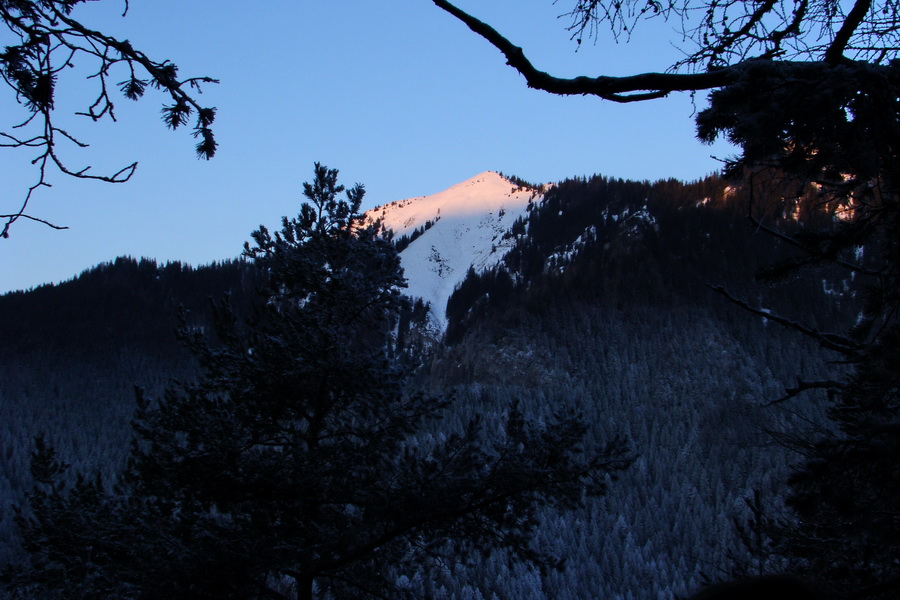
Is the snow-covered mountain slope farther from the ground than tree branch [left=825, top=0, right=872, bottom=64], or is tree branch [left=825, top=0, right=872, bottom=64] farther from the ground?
the snow-covered mountain slope

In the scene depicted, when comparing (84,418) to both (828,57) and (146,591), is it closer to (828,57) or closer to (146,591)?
(146,591)

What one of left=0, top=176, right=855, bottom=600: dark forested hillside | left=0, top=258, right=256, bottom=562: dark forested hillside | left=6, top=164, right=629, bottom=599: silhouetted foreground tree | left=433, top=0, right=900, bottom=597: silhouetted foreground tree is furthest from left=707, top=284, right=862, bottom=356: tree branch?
left=0, top=258, right=256, bottom=562: dark forested hillside

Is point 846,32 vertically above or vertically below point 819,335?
above

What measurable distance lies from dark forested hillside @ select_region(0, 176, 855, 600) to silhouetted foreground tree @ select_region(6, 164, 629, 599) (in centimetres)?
5240

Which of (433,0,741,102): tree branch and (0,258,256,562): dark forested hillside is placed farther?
(0,258,256,562): dark forested hillside

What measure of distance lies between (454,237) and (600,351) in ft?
228

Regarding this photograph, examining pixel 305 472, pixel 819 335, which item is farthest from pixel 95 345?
pixel 819 335

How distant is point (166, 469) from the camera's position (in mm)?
8320

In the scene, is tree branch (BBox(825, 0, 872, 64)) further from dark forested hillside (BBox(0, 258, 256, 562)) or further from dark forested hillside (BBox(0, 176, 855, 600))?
dark forested hillside (BBox(0, 258, 256, 562))

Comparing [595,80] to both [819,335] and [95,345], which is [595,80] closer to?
[819,335]

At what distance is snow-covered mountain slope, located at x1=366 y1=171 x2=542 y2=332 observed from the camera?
500 ft

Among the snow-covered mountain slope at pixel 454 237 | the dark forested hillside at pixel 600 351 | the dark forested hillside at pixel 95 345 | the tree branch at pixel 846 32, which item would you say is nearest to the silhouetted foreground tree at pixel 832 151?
the tree branch at pixel 846 32

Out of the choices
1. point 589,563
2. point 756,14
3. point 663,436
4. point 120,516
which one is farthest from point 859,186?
point 663,436

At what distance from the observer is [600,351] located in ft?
373
